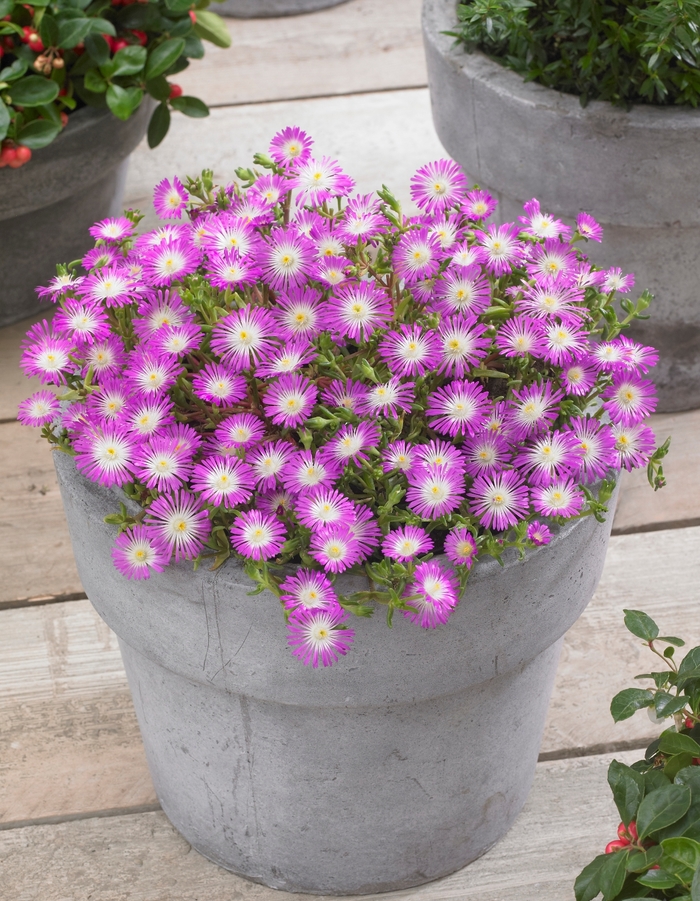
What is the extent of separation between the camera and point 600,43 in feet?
4.68

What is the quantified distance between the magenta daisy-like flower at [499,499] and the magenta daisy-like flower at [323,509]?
0.10 m

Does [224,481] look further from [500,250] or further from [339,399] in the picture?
[500,250]

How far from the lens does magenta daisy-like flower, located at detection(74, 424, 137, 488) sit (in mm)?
811

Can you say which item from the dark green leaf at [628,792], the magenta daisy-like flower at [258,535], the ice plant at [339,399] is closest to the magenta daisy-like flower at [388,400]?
the ice plant at [339,399]

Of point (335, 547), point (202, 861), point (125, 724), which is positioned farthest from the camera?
point (125, 724)

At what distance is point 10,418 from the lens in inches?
66.3

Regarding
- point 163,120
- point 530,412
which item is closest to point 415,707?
point 530,412

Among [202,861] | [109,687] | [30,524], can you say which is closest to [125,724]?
[109,687]

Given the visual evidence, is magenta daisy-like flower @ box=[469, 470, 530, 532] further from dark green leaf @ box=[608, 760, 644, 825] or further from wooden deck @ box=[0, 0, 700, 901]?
wooden deck @ box=[0, 0, 700, 901]

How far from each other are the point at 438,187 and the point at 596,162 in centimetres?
55

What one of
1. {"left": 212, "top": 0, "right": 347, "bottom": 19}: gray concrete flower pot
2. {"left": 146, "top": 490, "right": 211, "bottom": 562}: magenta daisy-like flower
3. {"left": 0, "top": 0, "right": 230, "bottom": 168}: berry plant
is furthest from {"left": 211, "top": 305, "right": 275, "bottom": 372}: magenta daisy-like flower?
{"left": 212, "top": 0, "right": 347, "bottom": 19}: gray concrete flower pot

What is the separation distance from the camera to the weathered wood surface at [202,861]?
1081mm

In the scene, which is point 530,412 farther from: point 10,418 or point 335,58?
point 335,58

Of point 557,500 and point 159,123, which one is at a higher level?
point 557,500
